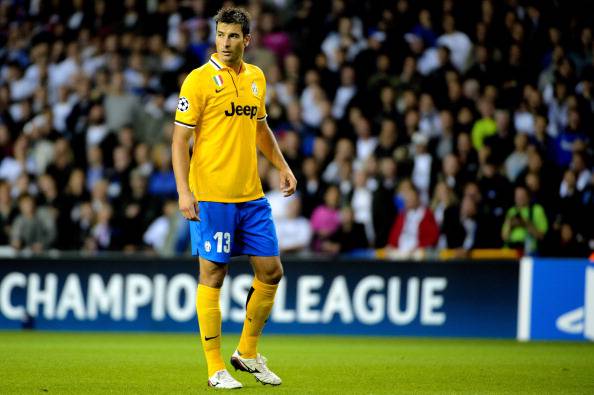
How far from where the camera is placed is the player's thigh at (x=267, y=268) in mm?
7477

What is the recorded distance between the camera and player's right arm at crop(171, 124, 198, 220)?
279 inches

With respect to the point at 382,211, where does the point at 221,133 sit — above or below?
above

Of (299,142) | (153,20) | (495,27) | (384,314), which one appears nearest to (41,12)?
(153,20)

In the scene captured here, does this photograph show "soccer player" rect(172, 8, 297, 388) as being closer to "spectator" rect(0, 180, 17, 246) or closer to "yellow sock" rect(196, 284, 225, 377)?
"yellow sock" rect(196, 284, 225, 377)

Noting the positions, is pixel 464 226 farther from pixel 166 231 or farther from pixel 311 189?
pixel 166 231

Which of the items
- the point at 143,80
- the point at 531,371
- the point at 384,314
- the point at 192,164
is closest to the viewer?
the point at 192,164

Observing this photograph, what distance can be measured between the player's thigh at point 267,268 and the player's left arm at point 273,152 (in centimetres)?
54

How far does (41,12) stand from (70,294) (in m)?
7.79

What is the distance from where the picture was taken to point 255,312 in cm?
763

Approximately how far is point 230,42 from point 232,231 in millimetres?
1258

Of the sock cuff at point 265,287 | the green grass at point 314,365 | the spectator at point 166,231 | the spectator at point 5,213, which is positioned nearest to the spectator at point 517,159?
the green grass at point 314,365

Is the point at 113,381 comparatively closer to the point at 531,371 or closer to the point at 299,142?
the point at 531,371

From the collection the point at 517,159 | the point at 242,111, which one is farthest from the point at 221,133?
the point at 517,159

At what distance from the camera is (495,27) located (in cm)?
1650
